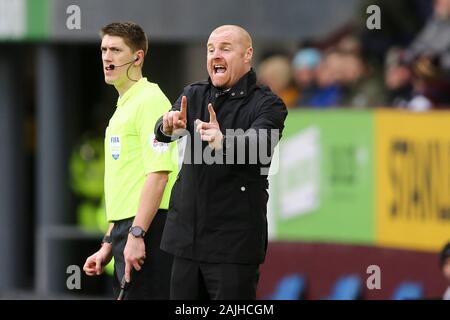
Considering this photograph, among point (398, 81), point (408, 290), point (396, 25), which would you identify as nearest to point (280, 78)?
point (396, 25)

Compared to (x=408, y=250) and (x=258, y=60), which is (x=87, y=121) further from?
(x=408, y=250)

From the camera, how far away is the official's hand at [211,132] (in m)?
6.43

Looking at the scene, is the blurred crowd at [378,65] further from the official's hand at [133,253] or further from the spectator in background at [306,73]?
the official's hand at [133,253]

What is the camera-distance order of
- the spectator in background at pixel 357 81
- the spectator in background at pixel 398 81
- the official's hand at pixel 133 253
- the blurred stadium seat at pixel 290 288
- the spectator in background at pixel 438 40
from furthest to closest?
the spectator in background at pixel 357 81 → the blurred stadium seat at pixel 290 288 → the spectator in background at pixel 398 81 → the spectator in background at pixel 438 40 → the official's hand at pixel 133 253

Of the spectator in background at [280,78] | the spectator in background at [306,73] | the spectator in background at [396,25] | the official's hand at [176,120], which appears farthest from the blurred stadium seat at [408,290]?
the official's hand at [176,120]

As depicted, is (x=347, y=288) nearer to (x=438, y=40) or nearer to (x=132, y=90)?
(x=438, y=40)

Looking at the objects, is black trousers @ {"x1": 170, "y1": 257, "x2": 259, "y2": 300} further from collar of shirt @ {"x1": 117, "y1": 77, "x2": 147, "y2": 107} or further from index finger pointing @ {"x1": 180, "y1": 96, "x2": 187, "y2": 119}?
collar of shirt @ {"x1": 117, "y1": 77, "x2": 147, "y2": 107}

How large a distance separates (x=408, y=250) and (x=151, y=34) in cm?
475

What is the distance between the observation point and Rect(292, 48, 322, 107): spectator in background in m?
13.6

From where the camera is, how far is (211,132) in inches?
254

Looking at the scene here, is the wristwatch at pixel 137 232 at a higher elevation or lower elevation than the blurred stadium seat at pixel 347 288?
higher

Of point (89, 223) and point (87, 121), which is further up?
point (87, 121)

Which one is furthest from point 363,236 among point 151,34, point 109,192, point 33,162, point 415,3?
point 33,162

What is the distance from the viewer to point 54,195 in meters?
16.2
